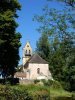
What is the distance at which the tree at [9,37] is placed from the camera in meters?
55.1

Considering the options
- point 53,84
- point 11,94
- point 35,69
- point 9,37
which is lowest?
point 11,94

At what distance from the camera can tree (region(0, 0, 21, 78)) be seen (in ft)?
181

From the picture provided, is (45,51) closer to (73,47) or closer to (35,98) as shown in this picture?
(73,47)

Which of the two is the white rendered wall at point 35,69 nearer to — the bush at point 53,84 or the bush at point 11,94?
the bush at point 53,84

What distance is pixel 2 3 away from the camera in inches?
2282

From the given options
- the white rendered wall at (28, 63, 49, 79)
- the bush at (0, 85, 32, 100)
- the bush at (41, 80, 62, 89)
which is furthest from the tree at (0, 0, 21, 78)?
the white rendered wall at (28, 63, 49, 79)

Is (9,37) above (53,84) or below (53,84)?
above

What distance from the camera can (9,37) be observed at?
56.8 metres

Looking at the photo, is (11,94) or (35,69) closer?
(11,94)

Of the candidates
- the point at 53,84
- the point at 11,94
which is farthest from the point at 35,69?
the point at 11,94

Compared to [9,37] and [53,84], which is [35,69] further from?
[9,37]

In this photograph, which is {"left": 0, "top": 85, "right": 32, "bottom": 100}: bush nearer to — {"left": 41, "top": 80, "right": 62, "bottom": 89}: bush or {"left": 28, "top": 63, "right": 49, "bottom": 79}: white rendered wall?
{"left": 41, "top": 80, "right": 62, "bottom": 89}: bush

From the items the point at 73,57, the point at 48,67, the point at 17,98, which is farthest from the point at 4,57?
the point at 48,67

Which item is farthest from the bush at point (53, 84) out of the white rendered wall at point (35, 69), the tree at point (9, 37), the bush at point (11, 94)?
the bush at point (11, 94)
